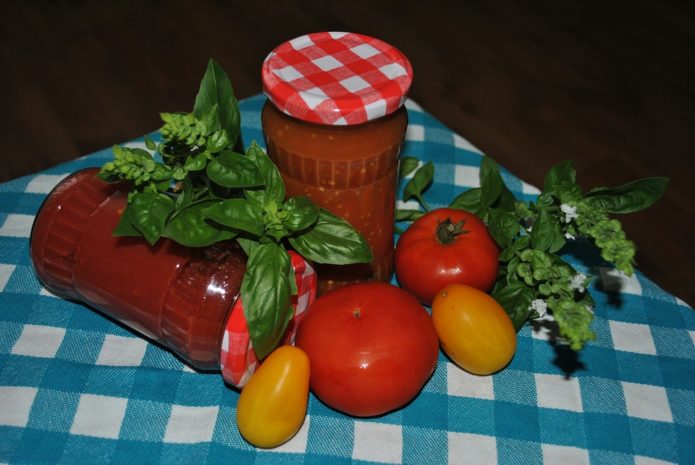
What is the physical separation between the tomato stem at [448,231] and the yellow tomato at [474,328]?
66 mm

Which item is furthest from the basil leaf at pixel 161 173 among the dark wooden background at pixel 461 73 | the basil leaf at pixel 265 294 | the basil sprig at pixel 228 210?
the dark wooden background at pixel 461 73

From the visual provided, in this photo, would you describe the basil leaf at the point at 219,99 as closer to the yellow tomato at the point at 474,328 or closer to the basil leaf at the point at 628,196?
the yellow tomato at the point at 474,328

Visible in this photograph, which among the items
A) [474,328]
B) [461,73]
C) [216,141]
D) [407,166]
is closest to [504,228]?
[474,328]

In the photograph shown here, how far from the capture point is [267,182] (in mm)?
720

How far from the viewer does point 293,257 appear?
2.50 ft

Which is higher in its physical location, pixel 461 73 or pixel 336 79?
pixel 336 79

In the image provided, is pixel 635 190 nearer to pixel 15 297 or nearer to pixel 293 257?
pixel 293 257

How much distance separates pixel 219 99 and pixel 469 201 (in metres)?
0.37

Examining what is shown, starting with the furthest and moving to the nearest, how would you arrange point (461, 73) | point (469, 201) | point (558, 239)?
point (461, 73), point (469, 201), point (558, 239)

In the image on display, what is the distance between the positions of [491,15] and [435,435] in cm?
139

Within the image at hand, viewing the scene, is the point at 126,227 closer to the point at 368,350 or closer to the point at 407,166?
the point at 368,350

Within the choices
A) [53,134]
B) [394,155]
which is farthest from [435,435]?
[53,134]

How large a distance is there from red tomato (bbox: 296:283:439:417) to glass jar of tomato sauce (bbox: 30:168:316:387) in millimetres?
65

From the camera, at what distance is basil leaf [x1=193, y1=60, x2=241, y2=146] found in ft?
2.42
